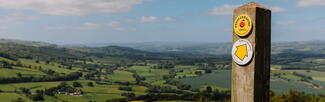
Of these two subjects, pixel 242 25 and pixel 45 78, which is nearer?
pixel 242 25

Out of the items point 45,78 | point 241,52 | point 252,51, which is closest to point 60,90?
point 45,78

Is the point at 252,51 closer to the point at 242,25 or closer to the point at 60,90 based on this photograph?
the point at 242,25

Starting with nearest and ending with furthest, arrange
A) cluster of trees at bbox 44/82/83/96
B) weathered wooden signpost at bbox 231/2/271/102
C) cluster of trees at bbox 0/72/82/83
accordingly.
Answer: weathered wooden signpost at bbox 231/2/271/102
cluster of trees at bbox 44/82/83/96
cluster of trees at bbox 0/72/82/83

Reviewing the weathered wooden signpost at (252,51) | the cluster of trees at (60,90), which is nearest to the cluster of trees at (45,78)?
the cluster of trees at (60,90)

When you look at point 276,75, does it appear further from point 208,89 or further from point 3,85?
point 3,85

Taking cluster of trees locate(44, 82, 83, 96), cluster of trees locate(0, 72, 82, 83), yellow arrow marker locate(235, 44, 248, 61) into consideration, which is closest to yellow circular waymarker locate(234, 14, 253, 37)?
yellow arrow marker locate(235, 44, 248, 61)

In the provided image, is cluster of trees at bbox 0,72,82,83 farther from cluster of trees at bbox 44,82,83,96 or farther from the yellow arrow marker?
the yellow arrow marker

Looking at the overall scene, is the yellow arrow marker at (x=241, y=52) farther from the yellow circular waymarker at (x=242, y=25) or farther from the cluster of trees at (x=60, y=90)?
the cluster of trees at (x=60, y=90)

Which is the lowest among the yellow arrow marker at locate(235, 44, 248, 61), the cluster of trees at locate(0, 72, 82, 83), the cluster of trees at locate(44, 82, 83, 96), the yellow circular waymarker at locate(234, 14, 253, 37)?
the cluster of trees at locate(44, 82, 83, 96)

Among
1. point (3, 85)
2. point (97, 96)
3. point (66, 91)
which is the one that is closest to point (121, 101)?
point (97, 96)
